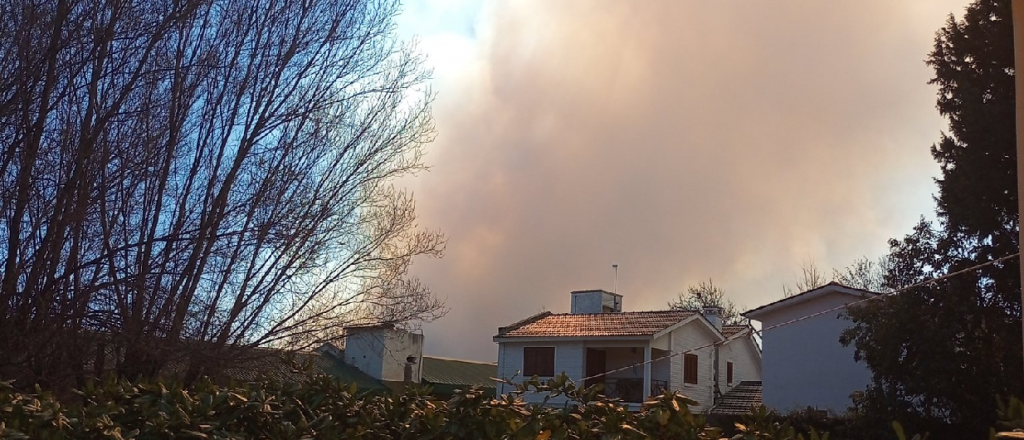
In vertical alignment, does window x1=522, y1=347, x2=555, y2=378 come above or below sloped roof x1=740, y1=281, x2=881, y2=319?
below

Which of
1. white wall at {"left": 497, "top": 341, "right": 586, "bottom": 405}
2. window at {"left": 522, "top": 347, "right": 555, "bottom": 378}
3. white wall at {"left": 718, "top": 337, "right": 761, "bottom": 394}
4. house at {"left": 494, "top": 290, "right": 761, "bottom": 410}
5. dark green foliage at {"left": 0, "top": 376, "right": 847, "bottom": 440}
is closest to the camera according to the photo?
dark green foliage at {"left": 0, "top": 376, "right": 847, "bottom": 440}

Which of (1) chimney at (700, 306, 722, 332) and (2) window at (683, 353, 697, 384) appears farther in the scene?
(1) chimney at (700, 306, 722, 332)

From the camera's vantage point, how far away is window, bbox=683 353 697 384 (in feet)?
93.2

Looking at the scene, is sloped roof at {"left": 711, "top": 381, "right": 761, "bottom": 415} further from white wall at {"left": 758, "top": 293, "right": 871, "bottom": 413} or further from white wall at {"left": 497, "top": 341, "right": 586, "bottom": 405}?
white wall at {"left": 497, "top": 341, "right": 586, "bottom": 405}

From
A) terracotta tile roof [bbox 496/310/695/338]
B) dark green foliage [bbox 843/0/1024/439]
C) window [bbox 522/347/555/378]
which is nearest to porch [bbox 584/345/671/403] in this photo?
terracotta tile roof [bbox 496/310/695/338]

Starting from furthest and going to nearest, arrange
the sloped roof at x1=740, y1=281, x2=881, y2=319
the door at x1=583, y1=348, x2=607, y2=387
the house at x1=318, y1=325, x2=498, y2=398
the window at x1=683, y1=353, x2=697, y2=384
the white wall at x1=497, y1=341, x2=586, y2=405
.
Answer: the window at x1=683, y1=353, x2=697, y2=384 → the door at x1=583, y1=348, x2=607, y2=387 → the white wall at x1=497, y1=341, x2=586, y2=405 → the sloped roof at x1=740, y1=281, x2=881, y2=319 → the house at x1=318, y1=325, x2=498, y2=398

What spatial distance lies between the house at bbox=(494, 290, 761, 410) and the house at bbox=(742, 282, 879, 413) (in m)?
3.23

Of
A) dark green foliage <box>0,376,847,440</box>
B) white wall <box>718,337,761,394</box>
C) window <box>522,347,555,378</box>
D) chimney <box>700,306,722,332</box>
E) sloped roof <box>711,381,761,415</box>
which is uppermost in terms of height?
chimney <box>700,306,722,332</box>

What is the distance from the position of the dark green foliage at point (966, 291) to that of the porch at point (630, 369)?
405 inches

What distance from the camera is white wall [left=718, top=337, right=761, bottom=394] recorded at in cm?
3157

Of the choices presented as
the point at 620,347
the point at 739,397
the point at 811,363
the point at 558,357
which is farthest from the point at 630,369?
the point at 811,363

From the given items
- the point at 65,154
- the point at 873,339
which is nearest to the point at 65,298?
the point at 65,154

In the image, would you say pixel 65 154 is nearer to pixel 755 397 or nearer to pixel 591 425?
pixel 591 425

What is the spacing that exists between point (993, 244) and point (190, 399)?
620 inches
